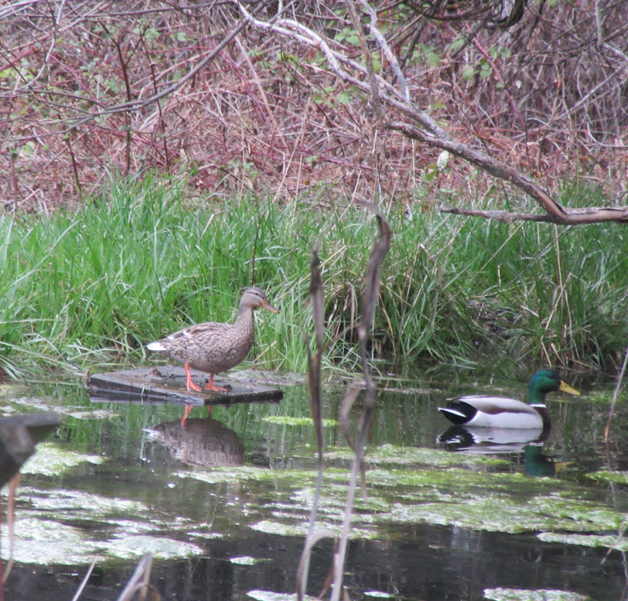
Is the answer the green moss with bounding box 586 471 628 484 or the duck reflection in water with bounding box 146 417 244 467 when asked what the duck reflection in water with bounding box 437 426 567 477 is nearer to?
the green moss with bounding box 586 471 628 484

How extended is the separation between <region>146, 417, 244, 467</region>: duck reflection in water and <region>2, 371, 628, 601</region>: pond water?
0.05ft

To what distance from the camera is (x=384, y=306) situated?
801 centimetres

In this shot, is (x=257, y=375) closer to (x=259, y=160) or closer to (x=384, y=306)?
(x=384, y=306)

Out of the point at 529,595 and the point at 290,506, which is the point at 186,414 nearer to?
the point at 290,506

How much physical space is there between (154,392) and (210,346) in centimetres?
49

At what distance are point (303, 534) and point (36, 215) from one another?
734 cm

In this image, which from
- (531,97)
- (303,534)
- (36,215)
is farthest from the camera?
(531,97)

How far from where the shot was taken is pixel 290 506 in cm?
410

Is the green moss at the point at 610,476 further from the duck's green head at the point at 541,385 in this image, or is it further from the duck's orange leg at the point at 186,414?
the duck's orange leg at the point at 186,414

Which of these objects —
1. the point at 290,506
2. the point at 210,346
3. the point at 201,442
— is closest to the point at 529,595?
the point at 290,506

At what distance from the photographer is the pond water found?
131 inches

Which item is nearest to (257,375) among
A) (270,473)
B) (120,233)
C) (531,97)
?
(120,233)

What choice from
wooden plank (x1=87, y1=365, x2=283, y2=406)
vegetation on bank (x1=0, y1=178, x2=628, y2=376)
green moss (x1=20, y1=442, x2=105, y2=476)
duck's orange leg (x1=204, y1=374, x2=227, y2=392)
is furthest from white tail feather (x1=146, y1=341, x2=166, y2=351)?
green moss (x1=20, y1=442, x2=105, y2=476)

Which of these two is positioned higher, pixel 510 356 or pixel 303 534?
pixel 510 356
